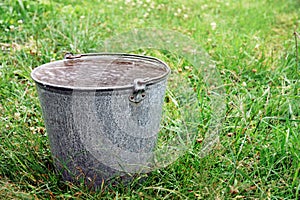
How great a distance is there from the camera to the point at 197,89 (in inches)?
107

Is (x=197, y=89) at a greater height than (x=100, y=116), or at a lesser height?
lesser

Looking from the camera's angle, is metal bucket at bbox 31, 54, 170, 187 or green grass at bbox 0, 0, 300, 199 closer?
metal bucket at bbox 31, 54, 170, 187

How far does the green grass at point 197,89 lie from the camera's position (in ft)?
6.22

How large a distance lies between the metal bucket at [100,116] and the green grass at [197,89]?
10 centimetres

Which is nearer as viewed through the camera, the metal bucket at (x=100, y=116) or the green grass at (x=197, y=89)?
the metal bucket at (x=100, y=116)

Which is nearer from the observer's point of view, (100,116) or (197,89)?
(100,116)

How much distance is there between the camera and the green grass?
1896 millimetres

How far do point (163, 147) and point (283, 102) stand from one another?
89cm

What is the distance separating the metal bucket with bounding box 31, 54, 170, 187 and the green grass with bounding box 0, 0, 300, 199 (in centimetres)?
10

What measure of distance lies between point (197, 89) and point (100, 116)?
3.89 ft

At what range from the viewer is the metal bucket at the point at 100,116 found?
164 cm

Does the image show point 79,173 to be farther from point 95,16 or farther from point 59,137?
point 95,16

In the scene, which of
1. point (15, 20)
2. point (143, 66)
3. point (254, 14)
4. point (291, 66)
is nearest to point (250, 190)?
point (143, 66)

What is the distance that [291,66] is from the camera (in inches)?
120
